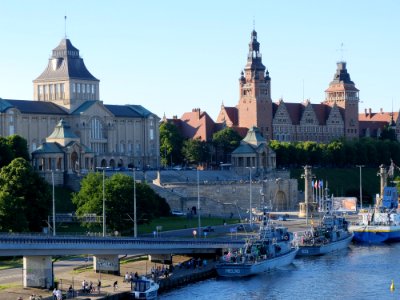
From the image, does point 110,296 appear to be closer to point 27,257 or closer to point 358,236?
point 27,257

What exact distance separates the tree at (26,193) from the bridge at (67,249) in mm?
13709

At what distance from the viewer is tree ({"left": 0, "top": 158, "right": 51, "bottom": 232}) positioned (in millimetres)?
99375

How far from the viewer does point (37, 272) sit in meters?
78.2

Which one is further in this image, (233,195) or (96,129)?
(96,129)

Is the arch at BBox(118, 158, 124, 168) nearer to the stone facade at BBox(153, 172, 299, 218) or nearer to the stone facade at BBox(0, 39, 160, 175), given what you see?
the stone facade at BBox(0, 39, 160, 175)

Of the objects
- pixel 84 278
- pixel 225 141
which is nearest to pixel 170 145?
pixel 225 141

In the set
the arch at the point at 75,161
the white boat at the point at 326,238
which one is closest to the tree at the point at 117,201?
the white boat at the point at 326,238

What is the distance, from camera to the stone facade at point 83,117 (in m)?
158

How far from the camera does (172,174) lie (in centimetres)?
15675

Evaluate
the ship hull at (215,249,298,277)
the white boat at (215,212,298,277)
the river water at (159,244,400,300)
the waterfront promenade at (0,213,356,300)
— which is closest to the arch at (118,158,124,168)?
the river water at (159,244,400,300)

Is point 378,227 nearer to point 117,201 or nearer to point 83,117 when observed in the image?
point 117,201

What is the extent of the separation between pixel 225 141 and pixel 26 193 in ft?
284

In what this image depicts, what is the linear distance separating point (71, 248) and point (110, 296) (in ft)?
20.4

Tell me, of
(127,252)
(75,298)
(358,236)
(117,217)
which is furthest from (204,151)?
(75,298)
